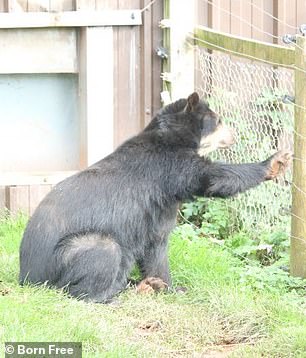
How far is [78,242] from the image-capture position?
271 inches

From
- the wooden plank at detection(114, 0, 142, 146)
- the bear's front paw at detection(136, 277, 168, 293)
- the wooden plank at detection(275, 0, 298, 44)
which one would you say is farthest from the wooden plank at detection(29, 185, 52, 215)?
the wooden plank at detection(275, 0, 298, 44)

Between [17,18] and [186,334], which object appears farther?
[17,18]

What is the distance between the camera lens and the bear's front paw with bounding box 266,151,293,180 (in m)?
7.01

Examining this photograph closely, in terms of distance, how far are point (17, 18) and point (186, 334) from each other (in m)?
3.74

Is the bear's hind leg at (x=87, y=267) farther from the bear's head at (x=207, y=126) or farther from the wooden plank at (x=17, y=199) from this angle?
the wooden plank at (x=17, y=199)

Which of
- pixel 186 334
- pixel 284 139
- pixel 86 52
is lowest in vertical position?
pixel 186 334

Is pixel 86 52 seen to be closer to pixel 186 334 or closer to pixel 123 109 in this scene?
pixel 123 109

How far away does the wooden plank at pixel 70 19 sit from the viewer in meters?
8.84

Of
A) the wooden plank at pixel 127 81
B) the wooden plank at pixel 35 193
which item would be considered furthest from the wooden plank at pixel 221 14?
the wooden plank at pixel 35 193

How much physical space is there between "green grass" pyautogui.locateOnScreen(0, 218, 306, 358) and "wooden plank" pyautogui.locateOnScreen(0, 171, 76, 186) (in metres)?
1.62

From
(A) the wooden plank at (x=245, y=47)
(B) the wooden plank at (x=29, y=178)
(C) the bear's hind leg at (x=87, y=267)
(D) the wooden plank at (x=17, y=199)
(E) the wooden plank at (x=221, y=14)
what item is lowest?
(C) the bear's hind leg at (x=87, y=267)

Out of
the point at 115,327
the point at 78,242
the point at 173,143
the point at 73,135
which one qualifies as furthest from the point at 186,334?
the point at 73,135

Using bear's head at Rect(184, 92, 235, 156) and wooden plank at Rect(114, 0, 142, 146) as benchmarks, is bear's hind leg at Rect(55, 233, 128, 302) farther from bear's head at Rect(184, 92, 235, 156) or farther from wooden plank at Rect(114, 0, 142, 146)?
wooden plank at Rect(114, 0, 142, 146)

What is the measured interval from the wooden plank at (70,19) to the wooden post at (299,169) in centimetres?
248
